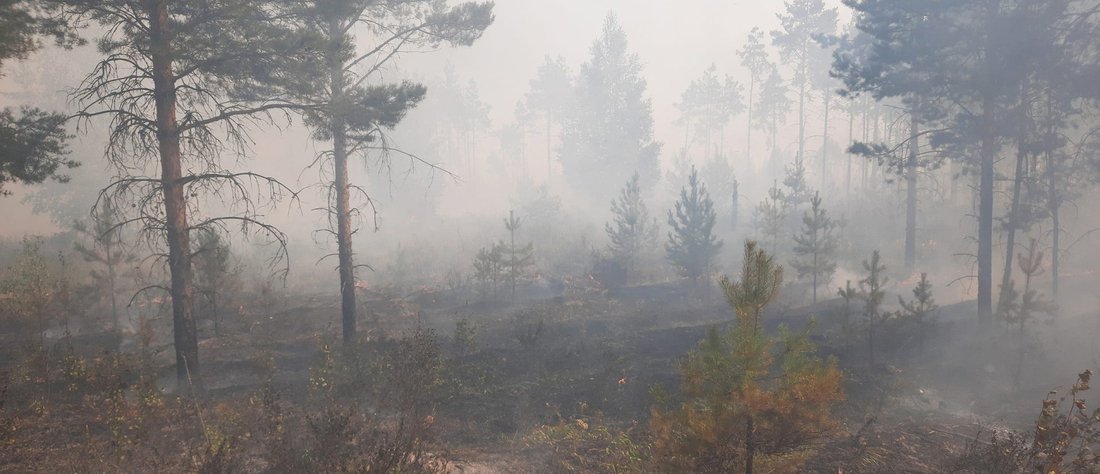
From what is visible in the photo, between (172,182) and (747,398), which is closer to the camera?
(747,398)

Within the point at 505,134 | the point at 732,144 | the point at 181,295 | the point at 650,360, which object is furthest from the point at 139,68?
the point at 732,144

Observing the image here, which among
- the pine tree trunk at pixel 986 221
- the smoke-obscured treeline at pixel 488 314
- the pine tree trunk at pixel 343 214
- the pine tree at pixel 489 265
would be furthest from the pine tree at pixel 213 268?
the pine tree trunk at pixel 986 221

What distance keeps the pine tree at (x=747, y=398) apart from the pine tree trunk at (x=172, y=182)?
8947 mm

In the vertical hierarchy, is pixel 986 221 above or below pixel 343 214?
below

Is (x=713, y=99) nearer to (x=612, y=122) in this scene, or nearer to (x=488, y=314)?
(x=612, y=122)

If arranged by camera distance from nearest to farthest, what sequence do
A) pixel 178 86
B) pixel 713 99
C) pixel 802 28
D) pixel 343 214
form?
pixel 178 86 → pixel 343 214 → pixel 802 28 → pixel 713 99

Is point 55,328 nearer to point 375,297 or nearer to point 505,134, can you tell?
point 375,297

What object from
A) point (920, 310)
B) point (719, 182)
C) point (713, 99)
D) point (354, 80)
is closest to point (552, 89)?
point (713, 99)

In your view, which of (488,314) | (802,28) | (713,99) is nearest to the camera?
(488,314)

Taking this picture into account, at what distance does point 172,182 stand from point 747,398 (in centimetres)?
1022

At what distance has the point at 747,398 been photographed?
471cm

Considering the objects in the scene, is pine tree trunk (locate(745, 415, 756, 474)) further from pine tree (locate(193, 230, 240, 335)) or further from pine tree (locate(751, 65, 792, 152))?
pine tree (locate(751, 65, 792, 152))

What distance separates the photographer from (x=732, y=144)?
102m

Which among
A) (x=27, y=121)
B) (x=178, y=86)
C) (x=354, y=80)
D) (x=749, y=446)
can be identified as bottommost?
(x=749, y=446)
